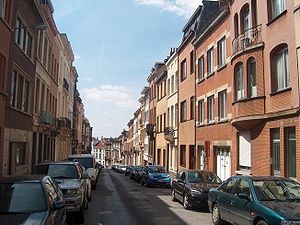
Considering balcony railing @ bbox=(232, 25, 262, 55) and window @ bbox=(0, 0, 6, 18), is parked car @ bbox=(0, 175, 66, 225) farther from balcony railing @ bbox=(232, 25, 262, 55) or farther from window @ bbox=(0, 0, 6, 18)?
balcony railing @ bbox=(232, 25, 262, 55)

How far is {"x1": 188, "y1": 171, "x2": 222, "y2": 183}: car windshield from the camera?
16.5 meters

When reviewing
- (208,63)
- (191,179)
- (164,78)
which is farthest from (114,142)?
(191,179)

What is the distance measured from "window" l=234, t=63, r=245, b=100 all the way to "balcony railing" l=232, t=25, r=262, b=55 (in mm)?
911

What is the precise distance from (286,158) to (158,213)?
562 centimetres

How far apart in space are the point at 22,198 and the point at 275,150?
12307mm

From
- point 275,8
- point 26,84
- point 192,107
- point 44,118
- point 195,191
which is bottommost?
point 195,191

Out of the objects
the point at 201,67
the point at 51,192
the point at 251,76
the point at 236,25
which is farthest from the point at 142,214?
the point at 201,67

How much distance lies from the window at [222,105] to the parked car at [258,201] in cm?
1216

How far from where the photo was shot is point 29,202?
23.3 ft

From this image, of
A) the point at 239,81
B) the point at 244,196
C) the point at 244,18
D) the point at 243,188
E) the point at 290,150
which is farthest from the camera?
the point at 239,81

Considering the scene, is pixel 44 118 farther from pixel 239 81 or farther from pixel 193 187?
pixel 193 187

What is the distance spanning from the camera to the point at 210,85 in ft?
86.4

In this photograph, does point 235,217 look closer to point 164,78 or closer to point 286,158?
point 286,158

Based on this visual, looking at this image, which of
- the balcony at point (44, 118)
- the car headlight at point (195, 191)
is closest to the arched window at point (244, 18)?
the car headlight at point (195, 191)
